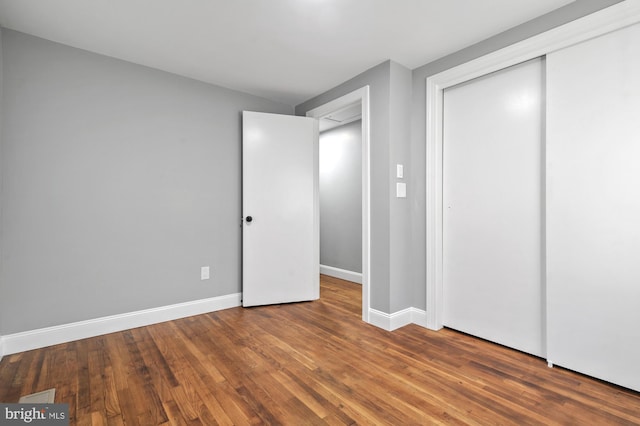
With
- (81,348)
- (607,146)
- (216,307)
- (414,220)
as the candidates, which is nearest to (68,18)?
(81,348)

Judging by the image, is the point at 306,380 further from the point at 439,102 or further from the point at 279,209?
the point at 439,102

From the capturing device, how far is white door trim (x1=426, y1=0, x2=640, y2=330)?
2.04 metres

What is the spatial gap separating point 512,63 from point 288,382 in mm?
2685

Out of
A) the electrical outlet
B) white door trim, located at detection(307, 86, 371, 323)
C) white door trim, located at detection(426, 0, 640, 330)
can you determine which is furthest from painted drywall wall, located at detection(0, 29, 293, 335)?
white door trim, located at detection(426, 0, 640, 330)

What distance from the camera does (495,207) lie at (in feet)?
8.00

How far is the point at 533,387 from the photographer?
1.85m

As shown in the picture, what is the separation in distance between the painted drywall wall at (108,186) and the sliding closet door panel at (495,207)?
7.23ft

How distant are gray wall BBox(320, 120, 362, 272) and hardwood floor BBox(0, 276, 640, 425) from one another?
2081 mm

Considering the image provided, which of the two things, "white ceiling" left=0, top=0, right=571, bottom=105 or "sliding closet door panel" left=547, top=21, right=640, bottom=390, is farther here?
"white ceiling" left=0, top=0, right=571, bottom=105

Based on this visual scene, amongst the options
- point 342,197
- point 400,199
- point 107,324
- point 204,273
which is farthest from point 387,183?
point 107,324

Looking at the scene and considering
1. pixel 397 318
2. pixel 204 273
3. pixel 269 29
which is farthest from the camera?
pixel 204 273

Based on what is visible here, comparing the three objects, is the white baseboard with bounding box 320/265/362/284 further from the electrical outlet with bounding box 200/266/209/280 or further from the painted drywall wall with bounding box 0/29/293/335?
the electrical outlet with bounding box 200/266/209/280

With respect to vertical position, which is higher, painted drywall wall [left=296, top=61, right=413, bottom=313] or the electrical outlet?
painted drywall wall [left=296, top=61, right=413, bottom=313]

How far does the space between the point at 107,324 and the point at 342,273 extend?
10.0 ft
